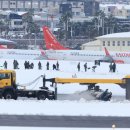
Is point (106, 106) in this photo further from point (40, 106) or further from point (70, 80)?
point (70, 80)

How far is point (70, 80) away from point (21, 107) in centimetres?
671

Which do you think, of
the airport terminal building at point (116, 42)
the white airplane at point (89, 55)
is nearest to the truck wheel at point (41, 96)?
the white airplane at point (89, 55)

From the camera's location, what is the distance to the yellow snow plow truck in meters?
40.5

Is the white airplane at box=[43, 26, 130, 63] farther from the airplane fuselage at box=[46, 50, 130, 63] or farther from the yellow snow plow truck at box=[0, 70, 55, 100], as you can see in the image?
the yellow snow plow truck at box=[0, 70, 55, 100]

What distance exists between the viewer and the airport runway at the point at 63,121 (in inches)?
1228

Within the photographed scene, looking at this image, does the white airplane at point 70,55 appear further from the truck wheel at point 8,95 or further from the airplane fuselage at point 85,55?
the truck wheel at point 8,95

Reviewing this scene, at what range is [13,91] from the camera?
40.5 meters

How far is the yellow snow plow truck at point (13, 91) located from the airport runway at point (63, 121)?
276 inches

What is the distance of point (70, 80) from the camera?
42188mm

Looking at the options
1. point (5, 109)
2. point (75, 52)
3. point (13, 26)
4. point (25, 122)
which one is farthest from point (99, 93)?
point (13, 26)

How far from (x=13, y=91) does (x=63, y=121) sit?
28.2 ft

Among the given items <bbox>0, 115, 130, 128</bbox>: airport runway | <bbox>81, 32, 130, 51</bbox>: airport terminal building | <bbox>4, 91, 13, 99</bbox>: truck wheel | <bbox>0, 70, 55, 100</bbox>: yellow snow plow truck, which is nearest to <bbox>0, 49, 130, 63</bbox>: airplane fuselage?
<bbox>81, 32, 130, 51</bbox>: airport terminal building

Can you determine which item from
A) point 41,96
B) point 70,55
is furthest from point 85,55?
point 41,96

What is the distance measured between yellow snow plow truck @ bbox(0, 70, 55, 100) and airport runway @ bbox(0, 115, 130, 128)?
276 inches
